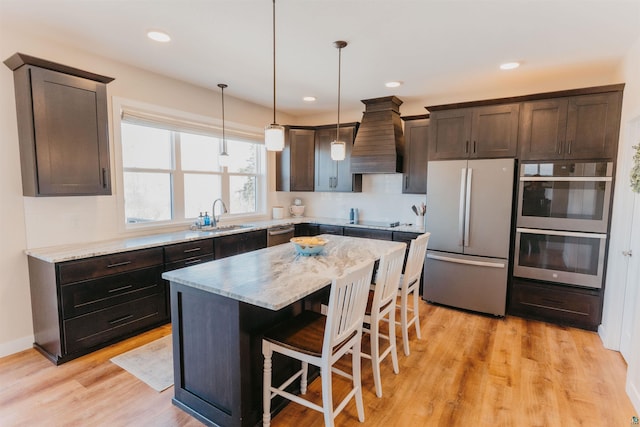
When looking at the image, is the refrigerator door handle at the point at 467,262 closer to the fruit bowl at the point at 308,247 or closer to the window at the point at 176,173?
the fruit bowl at the point at 308,247

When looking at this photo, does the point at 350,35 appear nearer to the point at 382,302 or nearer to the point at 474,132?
the point at 474,132

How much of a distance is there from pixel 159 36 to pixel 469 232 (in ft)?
11.7

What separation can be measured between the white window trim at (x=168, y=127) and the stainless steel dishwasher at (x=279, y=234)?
0.56 meters

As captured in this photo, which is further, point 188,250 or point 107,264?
point 188,250

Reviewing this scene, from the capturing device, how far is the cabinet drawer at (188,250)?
3234mm

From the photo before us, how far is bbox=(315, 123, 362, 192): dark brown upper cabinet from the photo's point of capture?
16.4 ft

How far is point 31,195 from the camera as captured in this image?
2.64 metres

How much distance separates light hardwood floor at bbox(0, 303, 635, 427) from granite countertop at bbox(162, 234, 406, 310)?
873mm

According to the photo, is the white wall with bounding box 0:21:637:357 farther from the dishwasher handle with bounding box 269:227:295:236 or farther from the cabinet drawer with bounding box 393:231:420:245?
the cabinet drawer with bounding box 393:231:420:245

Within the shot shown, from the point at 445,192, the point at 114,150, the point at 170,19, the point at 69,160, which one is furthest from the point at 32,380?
the point at 445,192

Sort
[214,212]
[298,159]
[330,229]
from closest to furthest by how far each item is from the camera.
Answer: [214,212]
[330,229]
[298,159]

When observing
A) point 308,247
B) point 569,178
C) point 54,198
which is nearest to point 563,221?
point 569,178

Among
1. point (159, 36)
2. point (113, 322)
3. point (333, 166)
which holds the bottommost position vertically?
point (113, 322)

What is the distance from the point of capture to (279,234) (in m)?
4.67
